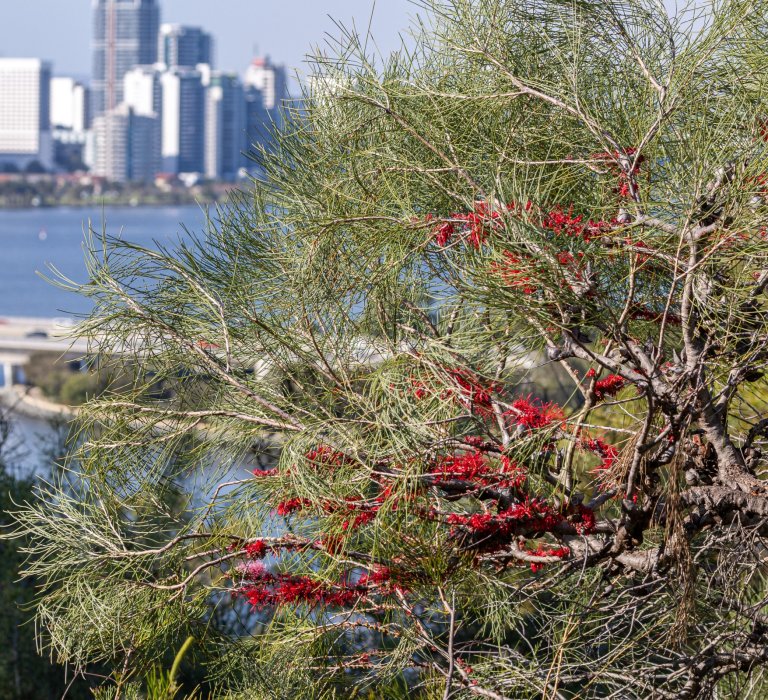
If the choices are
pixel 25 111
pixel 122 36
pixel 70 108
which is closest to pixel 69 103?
pixel 70 108

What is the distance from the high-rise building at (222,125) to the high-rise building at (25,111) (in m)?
12.5

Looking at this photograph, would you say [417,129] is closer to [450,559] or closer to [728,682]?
[450,559]

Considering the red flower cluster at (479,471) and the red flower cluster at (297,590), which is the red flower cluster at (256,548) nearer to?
the red flower cluster at (297,590)

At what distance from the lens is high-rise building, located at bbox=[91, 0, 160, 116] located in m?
116

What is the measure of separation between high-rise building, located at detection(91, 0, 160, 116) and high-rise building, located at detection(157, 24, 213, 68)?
35.5 ft

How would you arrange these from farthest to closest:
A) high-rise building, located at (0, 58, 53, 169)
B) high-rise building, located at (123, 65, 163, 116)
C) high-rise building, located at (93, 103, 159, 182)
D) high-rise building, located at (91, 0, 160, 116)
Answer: high-rise building, located at (91, 0, 160, 116)
high-rise building, located at (123, 65, 163, 116)
high-rise building, located at (0, 58, 53, 169)
high-rise building, located at (93, 103, 159, 182)

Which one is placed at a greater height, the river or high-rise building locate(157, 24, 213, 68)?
high-rise building locate(157, 24, 213, 68)

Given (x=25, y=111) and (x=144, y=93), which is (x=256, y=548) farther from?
(x=25, y=111)

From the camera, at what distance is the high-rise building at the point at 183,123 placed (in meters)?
73.6

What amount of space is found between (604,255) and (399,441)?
385 mm

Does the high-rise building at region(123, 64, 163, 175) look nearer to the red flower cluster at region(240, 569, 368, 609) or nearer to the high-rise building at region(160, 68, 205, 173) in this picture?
the high-rise building at region(160, 68, 205, 173)

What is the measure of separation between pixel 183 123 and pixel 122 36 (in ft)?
165

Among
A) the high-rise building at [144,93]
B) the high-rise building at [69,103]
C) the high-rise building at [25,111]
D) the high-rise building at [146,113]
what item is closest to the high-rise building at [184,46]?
the high-rise building at [69,103]

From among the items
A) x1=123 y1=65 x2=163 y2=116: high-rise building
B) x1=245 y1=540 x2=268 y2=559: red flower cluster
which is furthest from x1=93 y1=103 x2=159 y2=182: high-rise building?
x1=245 y1=540 x2=268 y2=559: red flower cluster
